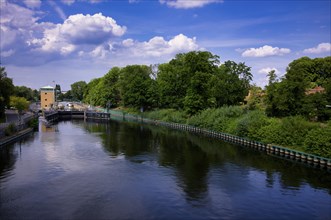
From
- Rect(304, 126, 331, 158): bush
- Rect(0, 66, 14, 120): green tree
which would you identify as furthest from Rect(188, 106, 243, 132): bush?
Rect(0, 66, 14, 120): green tree

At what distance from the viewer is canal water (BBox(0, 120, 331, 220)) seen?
23562 mm

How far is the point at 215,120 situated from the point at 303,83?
20.7 meters

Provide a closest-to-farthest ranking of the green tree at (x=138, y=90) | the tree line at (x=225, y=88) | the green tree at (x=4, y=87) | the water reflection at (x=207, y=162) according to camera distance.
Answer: the water reflection at (x=207, y=162), the tree line at (x=225, y=88), the green tree at (x=4, y=87), the green tree at (x=138, y=90)

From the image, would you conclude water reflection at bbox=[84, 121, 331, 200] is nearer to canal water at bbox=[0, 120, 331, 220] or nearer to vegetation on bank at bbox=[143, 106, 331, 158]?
canal water at bbox=[0, 120, 331, 220]

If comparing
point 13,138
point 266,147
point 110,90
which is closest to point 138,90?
point 110,90

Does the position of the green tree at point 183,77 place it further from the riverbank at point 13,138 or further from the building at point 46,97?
the building at point 46,97

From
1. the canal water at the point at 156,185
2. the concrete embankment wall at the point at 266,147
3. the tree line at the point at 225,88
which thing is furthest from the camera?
the tree line at the point at 225,88

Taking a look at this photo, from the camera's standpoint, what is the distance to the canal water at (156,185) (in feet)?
77.3

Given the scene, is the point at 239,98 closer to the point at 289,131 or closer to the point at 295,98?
the point at 295,98

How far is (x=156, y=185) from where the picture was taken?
29.8m

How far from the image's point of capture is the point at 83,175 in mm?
32938

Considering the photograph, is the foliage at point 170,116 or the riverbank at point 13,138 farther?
the foliage at point 170,116

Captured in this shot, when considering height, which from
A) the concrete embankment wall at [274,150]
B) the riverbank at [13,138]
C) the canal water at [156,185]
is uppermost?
the riverbank at [13,138]

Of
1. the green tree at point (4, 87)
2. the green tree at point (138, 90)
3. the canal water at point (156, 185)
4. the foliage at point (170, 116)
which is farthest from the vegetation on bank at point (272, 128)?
the green tree at point (4, 87)
